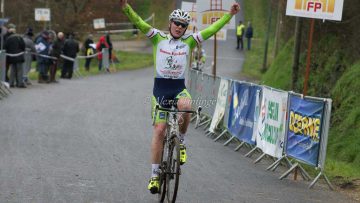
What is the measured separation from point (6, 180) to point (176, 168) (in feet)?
9.14

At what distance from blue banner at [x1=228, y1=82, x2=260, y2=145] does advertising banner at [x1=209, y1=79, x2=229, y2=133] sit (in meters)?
0.74

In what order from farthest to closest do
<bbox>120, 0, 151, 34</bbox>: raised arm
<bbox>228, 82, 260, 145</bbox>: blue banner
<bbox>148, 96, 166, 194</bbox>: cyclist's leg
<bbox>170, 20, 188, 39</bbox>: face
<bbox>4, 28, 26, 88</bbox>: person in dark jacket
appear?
<bbox>4, 28, 26, 88</bbox>: person in dark jacket, <bbox>228, 82, 260, 145</bbox>: blue banner, <bbox>120, 0, 151, 34</bbox>: raised arm, <bbox>170, 20, 188, 39</bbox>: face, <bbox>148, 96, 166, 194</bbox>: cyclist's leg

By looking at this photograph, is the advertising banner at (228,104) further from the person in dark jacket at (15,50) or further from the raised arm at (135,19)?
the person in dark jacket at (15,50)

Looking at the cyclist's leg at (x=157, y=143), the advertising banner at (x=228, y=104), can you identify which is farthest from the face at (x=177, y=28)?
the advertising banner at (x=228, y=104)

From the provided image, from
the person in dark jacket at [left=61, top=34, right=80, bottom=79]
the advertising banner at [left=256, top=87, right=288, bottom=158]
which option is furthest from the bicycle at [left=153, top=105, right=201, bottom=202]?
the person in dark jacket at [left=61, top=34, right=80, bottom=79]

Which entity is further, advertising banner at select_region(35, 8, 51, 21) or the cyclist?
advertising banner at select_region(35, 8, 51, 21)

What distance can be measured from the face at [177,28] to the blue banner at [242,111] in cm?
567

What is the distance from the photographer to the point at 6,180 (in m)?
10.8

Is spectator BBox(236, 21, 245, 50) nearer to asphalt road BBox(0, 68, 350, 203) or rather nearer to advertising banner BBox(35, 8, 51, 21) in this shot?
advertising banner BBox(35, 8, 51, 21)

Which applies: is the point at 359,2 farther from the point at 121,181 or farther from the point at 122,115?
the point at 121,181

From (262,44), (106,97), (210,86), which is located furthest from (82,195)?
(262,44)

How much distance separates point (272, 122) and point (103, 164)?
309 centimetres

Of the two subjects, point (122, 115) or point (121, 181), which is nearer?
point (121, 181)

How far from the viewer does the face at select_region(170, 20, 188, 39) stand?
382 inches
